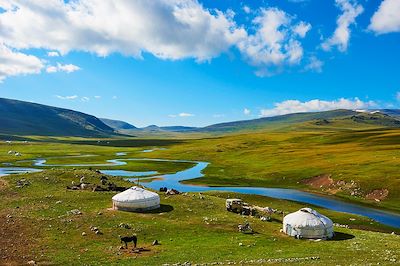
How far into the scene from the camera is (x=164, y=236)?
129ft

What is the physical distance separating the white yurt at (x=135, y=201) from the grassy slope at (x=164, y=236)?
1.47 m

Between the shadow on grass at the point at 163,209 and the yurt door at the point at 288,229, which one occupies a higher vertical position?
the yurt door at the point at 288,229

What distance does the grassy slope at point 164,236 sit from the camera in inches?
1265

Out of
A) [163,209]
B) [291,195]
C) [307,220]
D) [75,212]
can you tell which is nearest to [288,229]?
[307,220]

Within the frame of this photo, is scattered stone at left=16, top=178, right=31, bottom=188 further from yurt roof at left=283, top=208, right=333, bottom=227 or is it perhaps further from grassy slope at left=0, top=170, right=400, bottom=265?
yurt roof at left=283, top=208, right=333, bottom=227

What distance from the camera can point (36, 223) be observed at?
4181 centimetres

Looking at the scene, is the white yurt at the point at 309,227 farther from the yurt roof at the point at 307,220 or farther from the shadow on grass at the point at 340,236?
the shadow on grass at the point at 340,236

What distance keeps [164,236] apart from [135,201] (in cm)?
984

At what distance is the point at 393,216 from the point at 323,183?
2842 cm

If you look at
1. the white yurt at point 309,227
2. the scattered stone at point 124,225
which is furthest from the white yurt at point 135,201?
the white yurt at point 309,227

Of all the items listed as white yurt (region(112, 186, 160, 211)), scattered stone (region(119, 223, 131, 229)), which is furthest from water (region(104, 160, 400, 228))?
scattered stone (region(119, 223, 131, 229))

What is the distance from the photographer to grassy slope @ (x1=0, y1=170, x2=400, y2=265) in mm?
32125

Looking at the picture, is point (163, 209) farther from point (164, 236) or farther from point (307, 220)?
point (307, 220)


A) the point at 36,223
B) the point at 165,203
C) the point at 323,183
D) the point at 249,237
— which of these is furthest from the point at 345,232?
the point at 323,183
